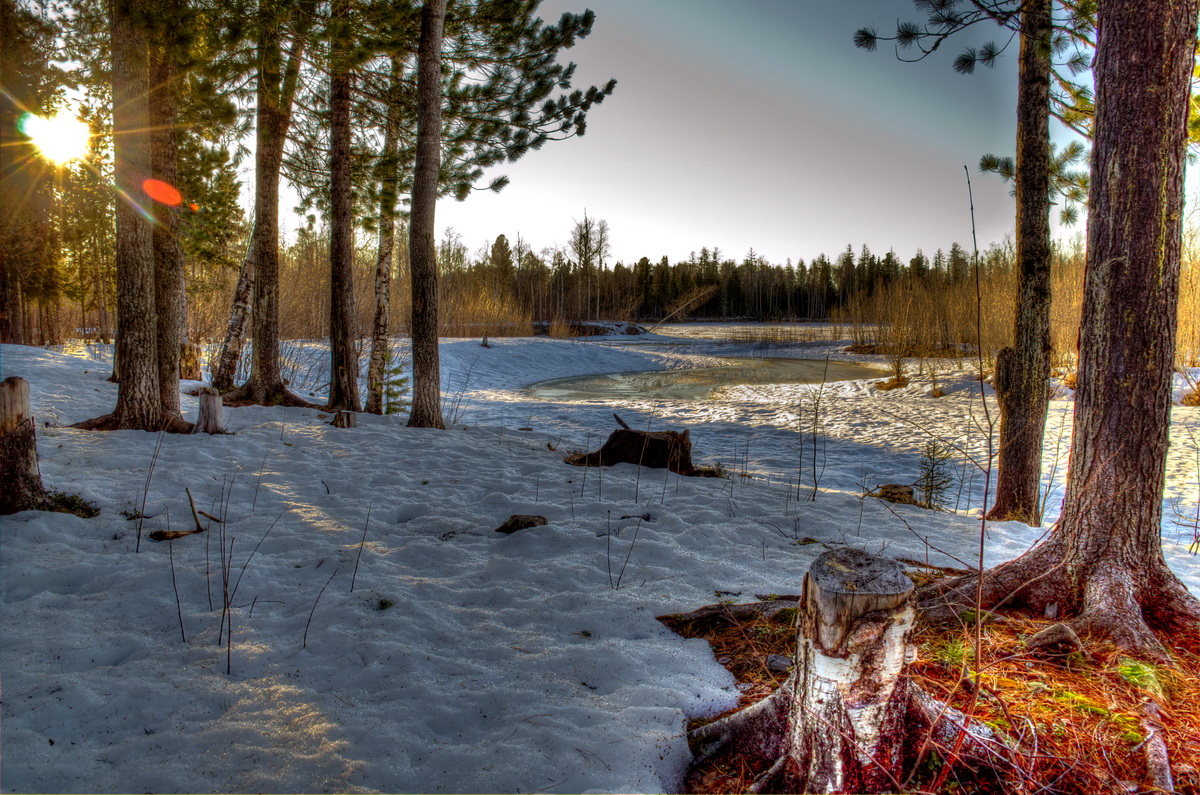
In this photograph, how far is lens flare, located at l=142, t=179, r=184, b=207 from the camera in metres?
5.25

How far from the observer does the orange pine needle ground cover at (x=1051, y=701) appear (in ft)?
5.23

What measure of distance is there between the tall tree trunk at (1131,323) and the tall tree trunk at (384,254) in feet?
25.8

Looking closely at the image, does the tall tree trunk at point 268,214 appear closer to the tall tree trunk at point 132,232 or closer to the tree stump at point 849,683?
the tall tree trunk at point 132,232

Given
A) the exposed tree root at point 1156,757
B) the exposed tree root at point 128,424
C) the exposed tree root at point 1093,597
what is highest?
the exposed tree root at point 128,424

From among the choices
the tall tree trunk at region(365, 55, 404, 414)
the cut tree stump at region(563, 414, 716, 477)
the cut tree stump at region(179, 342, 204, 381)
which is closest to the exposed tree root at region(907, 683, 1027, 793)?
the cut tree stump at region(563, 414, 716, 477)

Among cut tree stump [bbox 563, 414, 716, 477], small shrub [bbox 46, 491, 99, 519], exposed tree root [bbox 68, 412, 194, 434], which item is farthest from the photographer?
cut tree stump [bbox 563, 414, 716, 477]

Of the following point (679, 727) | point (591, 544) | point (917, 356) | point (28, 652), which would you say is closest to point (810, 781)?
point (679, 727)

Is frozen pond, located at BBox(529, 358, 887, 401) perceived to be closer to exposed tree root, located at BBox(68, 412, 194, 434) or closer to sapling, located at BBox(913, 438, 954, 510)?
sapling, located at BBox(913, 438, 954, 510)

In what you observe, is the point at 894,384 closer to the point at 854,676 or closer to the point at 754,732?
the point at 754,732

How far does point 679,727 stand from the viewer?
192cm

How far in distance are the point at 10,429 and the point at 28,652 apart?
178cm

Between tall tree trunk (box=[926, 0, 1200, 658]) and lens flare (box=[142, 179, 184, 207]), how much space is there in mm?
6790

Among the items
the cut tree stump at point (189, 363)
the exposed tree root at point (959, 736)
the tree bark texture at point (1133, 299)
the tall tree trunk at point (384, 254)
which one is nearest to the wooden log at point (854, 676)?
the exposed tree root at point (959, 736)

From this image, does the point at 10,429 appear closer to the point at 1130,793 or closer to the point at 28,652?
the point at 28,652
